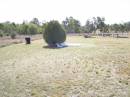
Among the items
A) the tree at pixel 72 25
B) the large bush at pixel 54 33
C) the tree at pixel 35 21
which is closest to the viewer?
the large bush at pixel 54 33

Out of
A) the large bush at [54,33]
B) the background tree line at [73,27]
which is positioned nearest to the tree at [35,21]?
the background tree line at [73,27]

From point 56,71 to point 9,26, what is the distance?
67200 millimetres

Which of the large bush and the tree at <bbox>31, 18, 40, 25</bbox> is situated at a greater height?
the tree at <bbox>31, 18, 40, 25</bbox>

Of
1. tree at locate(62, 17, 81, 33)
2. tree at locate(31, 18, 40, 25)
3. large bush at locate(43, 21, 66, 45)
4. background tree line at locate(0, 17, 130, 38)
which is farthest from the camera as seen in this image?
tree at locate(31, 18, 40, 25)

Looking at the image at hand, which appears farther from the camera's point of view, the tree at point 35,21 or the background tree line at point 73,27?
the tree at point 35,21

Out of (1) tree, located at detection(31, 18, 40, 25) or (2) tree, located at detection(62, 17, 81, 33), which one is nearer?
(2) tree, located at detection(62, 17, 81, 33)

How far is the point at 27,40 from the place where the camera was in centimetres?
2884

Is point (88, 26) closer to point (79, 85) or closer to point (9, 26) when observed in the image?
point (9, 26)

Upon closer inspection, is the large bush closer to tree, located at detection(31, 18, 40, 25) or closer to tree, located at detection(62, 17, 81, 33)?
tree, located at detection(62, 17, 81, 33)

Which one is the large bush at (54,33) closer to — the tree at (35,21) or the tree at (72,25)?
the tree at (72,25)

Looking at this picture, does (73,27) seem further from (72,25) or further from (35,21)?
(35,21)

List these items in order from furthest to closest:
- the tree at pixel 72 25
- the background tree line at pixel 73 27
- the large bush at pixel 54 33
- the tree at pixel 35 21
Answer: the tree at pixel 35 21
the tree at pixel 72 25
the background tree line at pixel 73 27
the large bush at pixel 54 33

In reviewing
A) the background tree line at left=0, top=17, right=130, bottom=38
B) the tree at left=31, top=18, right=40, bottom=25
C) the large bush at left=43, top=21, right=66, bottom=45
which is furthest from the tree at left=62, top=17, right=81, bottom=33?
the large bush at left=43, top=21, right=66, bottom=45

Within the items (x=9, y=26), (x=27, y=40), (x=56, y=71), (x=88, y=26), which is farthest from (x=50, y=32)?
(x=88, y=26)
